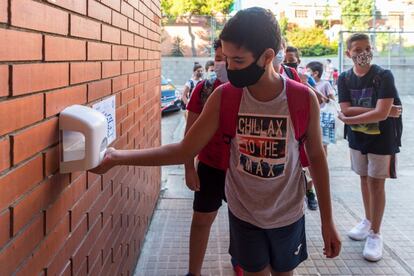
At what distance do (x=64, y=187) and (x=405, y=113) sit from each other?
15.0 meters

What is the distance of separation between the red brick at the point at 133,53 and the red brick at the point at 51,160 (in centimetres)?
152

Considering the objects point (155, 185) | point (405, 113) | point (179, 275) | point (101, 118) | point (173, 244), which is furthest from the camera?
point (405, 113)

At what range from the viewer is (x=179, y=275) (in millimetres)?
3426

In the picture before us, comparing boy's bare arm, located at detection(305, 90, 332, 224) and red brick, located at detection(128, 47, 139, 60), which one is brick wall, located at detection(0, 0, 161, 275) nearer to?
red brick, located at detection(128, 47, 139, 60)

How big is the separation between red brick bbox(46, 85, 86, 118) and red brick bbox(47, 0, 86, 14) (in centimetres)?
29

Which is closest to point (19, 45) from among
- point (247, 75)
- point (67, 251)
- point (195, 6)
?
point (67, 251)

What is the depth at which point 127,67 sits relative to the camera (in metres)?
2.93

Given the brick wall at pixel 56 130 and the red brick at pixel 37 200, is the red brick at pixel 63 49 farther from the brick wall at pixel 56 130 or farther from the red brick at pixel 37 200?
the red brick at pixel 37 200

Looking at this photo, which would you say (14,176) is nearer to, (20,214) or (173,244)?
(20,214)


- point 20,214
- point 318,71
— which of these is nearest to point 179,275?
point 20,214

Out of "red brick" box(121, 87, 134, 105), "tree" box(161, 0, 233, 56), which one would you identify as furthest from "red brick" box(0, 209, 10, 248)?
"tree" box(161, 0, 233, 56)

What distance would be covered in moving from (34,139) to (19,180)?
155 millimetres

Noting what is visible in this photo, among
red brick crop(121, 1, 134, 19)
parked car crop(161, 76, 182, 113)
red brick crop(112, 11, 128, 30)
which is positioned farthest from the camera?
parked car crop(161, 76, 182, 113)

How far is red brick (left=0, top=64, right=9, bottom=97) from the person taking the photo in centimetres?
113
